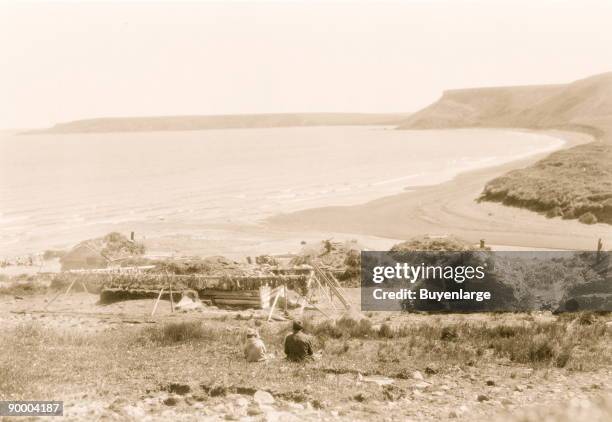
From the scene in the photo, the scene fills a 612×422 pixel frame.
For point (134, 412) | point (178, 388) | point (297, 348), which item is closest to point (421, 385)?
point (297, 348)

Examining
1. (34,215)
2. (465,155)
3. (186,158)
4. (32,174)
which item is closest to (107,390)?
(34,215)

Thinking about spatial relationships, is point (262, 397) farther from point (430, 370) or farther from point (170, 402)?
point (430, 370)

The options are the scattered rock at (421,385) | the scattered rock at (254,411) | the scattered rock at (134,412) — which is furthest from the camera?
the scattered rock at (421,385)

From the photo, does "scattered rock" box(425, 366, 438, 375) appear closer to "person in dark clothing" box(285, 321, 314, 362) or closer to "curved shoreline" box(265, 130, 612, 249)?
"person in dark clothing" box(285, 321, 314, 362)

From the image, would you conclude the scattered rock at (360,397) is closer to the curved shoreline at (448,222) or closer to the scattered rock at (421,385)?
the scattered rock at (421,385)

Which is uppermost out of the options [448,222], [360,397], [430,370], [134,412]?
[134,412]

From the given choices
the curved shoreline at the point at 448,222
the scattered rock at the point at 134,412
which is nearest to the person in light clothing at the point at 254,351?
the scattered rock at the point at 134,412
